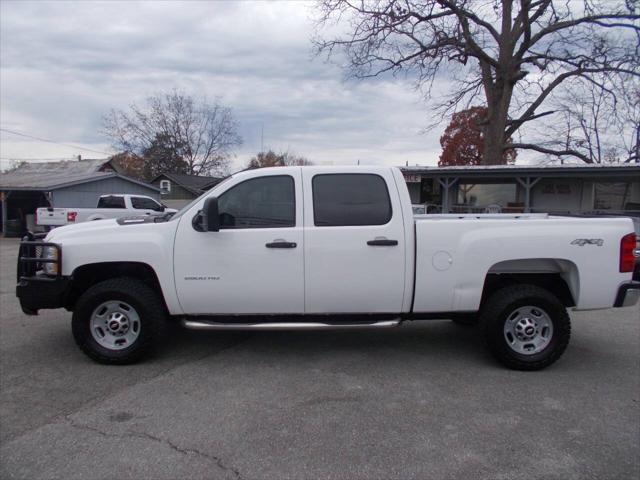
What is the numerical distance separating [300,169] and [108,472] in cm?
304

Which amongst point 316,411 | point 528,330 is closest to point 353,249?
point 316,411

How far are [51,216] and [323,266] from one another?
17907 mm

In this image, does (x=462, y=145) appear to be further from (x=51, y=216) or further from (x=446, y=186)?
(x=51, y=216)

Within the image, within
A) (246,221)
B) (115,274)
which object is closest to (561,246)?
(246,221)

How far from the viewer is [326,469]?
9.44 ft

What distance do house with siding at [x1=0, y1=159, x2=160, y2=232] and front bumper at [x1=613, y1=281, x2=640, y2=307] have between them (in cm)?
2496

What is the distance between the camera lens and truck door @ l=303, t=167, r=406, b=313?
4445mm

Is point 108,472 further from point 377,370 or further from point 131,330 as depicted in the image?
point 377,370

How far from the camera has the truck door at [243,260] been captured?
14.6ft

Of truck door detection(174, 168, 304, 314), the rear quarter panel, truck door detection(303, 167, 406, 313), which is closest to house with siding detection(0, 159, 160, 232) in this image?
truck door detection(174, 168, 304, 314)

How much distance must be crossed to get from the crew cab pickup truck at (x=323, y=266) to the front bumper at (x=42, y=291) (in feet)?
0.04

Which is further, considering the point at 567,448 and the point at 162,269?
the point at 162,269

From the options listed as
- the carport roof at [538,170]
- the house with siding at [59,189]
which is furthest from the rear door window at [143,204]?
the carport roof at [538,170]

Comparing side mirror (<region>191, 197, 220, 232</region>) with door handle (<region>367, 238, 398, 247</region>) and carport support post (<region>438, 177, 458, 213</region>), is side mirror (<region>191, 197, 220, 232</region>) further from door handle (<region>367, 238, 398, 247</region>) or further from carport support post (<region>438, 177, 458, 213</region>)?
carport support post (<region>438, 177, 458, 213</region>)
